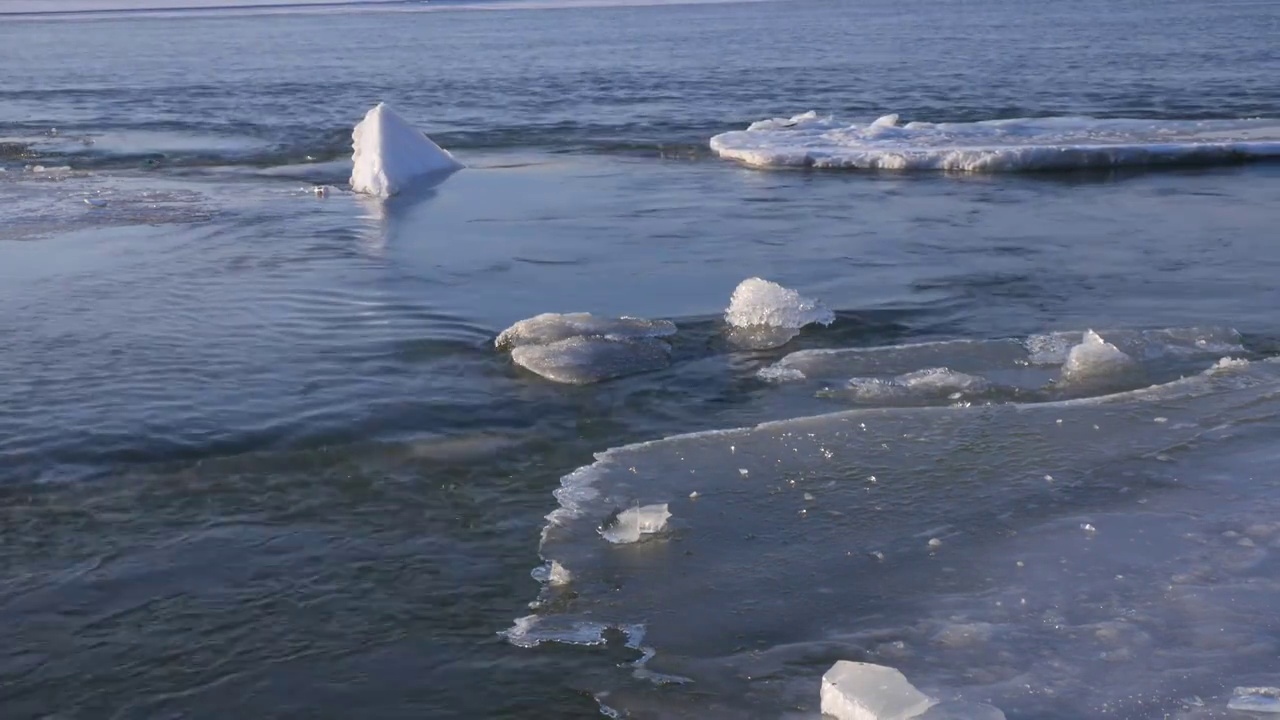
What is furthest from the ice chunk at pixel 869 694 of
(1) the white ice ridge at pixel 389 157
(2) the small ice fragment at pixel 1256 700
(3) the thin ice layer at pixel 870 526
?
(1) the white ice ridge at pixel 389 157

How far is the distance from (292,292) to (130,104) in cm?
1677

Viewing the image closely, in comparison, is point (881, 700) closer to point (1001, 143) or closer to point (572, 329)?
point (572, 329)

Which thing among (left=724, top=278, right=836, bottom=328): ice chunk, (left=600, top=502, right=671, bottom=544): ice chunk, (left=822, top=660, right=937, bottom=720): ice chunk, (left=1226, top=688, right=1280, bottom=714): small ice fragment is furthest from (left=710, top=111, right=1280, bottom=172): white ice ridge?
(left=822, top=660, right=937, bottom=720): ice chunk

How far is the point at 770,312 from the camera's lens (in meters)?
7.57

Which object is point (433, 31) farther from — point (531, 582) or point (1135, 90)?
point (531, 582)

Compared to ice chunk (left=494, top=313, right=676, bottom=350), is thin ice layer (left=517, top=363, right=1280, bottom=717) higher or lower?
lower

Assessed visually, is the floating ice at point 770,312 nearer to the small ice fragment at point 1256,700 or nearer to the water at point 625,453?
the water at point 625,453

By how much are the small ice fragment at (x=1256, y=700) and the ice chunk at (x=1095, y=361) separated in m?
2.99

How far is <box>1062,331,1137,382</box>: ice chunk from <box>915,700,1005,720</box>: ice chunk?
10.5 ft

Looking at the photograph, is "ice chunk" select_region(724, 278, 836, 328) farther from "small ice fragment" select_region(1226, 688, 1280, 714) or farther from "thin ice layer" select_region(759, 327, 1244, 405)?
"small ice fragment" select_region(1226, 688, 1280, 714)

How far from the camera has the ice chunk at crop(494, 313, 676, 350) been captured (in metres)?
7.26

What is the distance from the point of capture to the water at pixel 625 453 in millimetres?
4008

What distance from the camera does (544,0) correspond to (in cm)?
12425

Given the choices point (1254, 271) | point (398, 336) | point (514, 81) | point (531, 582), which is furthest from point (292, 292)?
point (514, 81)
